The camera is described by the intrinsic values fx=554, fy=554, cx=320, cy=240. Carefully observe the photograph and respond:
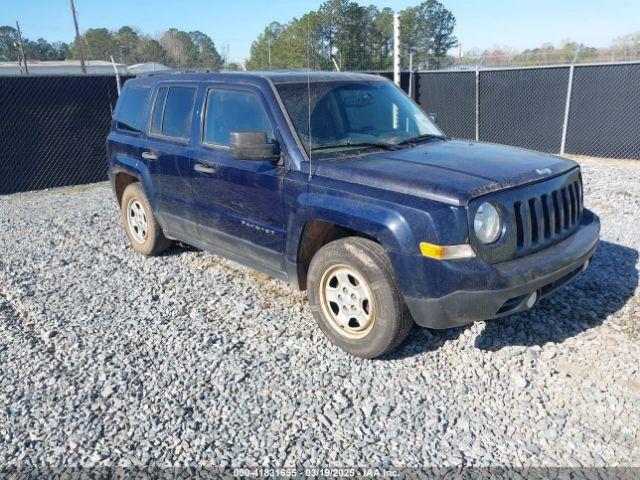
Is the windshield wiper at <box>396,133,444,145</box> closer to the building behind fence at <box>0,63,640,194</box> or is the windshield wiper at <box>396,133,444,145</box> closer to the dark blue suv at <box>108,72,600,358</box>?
the dark blue suv at <box>108,72,600,358</box>

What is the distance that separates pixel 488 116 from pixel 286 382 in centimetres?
1061

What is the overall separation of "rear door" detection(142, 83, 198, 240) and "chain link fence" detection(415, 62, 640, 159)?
8697mm

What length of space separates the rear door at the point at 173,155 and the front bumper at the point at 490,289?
2572mm

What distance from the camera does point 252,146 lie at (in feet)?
12.9

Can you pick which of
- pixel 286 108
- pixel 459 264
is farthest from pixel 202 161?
pixel 459 264

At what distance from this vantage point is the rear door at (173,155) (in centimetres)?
502

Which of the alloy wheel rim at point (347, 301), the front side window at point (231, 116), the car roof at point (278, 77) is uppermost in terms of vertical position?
the car roof at point (278, 77)

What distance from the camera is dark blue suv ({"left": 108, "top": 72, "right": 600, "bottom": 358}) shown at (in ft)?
10.8

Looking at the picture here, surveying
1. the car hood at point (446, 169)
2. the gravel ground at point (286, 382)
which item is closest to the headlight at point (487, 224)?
the car hood at point (446, 169)

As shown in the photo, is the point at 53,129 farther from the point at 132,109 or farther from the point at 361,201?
the point at 361,201

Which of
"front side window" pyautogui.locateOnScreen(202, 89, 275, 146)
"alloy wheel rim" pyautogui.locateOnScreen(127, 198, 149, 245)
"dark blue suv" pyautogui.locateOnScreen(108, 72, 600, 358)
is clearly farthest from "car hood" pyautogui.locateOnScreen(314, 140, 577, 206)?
"alloy wheel rim" pyautogui.locateOnScreen(127, 198, 149, 245)

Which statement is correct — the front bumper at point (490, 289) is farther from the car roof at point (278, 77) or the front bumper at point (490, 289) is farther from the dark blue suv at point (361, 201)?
the car roof at point (278, 77)

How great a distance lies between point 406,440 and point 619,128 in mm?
9964

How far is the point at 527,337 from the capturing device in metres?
4.05
